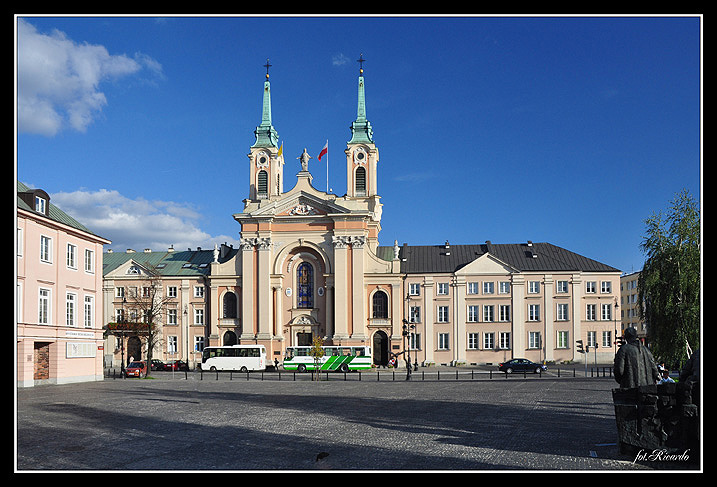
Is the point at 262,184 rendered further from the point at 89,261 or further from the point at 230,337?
the point at 89,261

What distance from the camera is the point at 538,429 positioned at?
65.4 ft

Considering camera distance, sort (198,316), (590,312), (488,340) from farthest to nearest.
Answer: (198,316), (488,340), (590,312)

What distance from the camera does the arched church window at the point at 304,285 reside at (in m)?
80.7

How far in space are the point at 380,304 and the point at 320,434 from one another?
60975 mm

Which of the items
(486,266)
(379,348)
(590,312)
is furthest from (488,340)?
(379,348)

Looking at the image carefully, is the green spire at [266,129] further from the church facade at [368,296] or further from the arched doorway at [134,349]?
the arched doorway at [134,349]

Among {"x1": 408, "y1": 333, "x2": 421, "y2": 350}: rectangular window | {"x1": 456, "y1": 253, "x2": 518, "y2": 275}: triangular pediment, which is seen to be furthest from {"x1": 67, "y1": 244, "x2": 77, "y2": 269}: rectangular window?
{"x1": 456, "y1": 253, "x2": 518, "y2": 275}: triangular pediment

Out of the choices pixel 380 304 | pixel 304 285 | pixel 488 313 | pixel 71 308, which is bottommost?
pixel 488 313

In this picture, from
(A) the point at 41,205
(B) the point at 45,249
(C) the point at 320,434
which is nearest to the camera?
(C) the point at 320,434

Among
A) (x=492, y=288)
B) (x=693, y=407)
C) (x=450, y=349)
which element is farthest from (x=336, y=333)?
(x=693, y=407)

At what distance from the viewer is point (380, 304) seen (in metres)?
79.9

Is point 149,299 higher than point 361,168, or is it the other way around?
point 361,168
